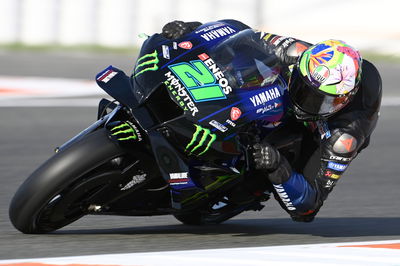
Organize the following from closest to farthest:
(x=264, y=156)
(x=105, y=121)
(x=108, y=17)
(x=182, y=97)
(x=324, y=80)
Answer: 1. (x=182, y=97)
2. (x=264, y=156)
3. (x=324, y=80)
4. (x=105, y=121)
5. (x=108, y=17)

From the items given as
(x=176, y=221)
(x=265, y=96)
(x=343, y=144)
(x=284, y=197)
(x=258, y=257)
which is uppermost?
(x=265, y=96)

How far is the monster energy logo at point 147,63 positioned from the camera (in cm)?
478

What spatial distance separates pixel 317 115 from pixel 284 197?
495 millimetres

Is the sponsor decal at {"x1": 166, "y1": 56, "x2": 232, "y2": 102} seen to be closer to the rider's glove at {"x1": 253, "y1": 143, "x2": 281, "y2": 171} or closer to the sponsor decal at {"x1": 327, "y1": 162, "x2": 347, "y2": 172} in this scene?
the rider's glove at {"x1": 253, "y1": 143, "x2": 281, "y2": 171}

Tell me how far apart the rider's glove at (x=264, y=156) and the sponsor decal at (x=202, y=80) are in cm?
33

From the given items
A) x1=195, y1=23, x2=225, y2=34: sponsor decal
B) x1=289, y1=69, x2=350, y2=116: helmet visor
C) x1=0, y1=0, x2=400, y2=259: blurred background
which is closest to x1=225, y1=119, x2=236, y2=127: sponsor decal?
x1=289, y1=69, x2=350, y2=116: helmet visor

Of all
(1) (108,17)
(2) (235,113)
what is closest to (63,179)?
(2) (235,113)

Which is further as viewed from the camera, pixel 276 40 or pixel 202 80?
pixel 276 40

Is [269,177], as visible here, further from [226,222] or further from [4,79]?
[4,79]

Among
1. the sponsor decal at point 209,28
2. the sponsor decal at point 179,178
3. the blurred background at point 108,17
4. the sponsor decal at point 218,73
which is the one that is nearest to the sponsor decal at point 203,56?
the sponsor decal at point 218,73

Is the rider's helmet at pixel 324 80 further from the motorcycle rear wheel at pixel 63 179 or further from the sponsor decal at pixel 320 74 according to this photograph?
the motorcycle rear wheel at pixel 63 179

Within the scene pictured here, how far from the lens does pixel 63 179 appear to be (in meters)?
4.66

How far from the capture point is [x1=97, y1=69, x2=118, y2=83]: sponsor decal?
489 centimetres

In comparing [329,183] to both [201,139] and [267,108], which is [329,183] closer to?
[267,108]
